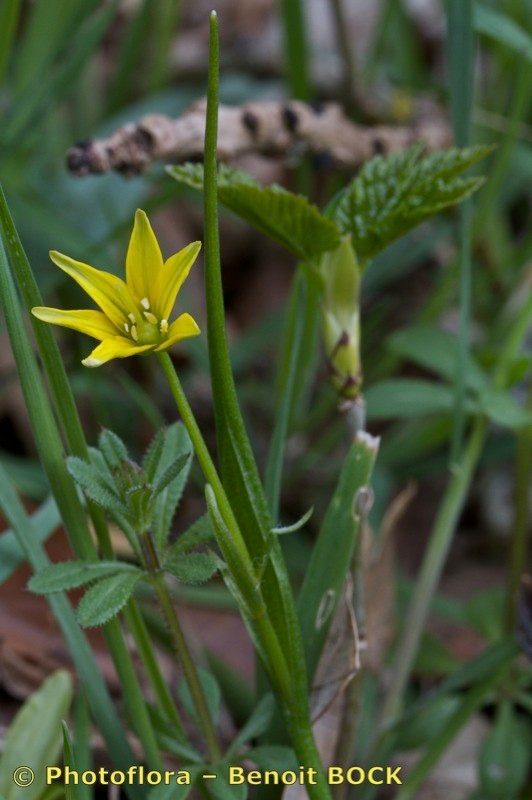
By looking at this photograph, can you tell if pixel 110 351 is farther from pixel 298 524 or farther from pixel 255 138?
pixel 255 138

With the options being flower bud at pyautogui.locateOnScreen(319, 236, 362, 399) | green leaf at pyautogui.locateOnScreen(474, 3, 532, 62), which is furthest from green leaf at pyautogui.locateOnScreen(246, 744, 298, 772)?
green leaf at pyautogui.locateOnScreen(474, 3, 532, 62)

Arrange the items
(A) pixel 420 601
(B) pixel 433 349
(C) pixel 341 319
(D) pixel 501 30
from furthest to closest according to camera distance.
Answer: (B) pixel 433 349 < (D) pixel 501 30 < (A) pixel 420 601 < (C) pixel 341 319

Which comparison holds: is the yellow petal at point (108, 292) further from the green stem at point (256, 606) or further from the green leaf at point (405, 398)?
the green leaf at point (405, 398)

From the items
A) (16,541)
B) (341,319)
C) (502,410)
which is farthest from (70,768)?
(502,410)

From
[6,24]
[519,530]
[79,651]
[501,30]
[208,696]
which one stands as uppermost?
[6,24]

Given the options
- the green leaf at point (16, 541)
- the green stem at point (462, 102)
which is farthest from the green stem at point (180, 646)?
the green stem at point (462, 102)

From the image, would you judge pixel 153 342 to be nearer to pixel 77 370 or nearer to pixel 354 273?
pixel 354 273
